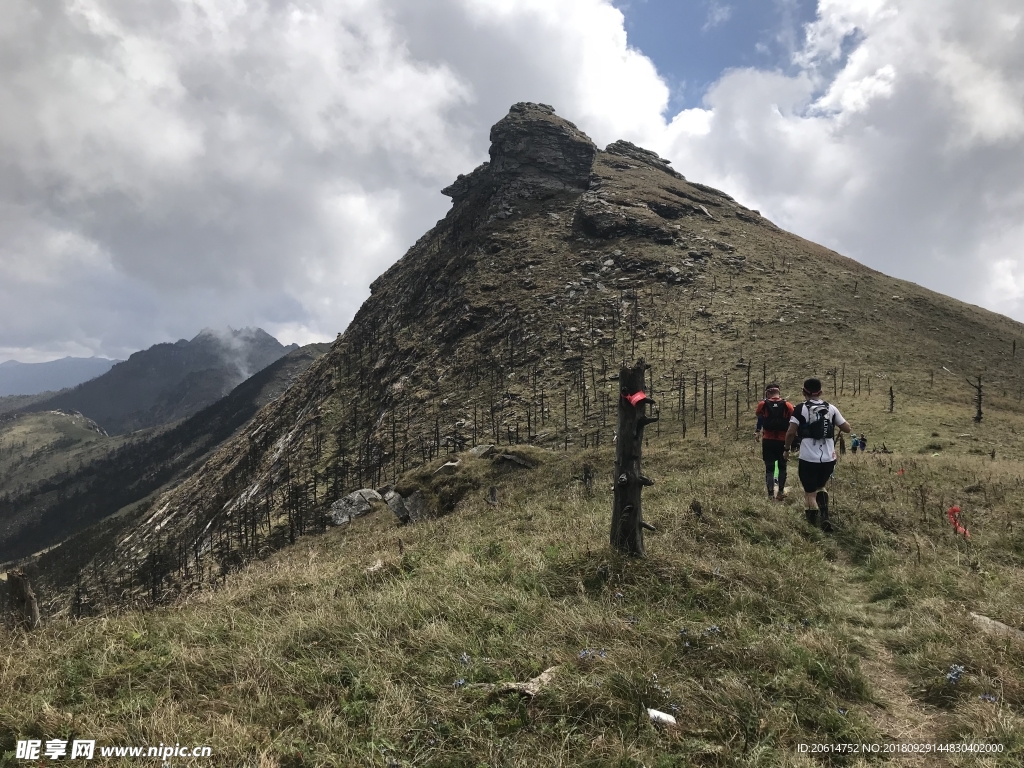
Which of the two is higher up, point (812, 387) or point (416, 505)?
point (812, 387)

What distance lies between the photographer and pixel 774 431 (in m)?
11.5

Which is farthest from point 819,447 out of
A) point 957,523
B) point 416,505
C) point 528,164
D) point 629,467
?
point 528,164

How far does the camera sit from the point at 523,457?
24.4 meters

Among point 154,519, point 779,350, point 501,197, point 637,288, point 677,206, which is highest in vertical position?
point 501,197

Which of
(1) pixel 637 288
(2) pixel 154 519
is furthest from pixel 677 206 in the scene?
(2) pixel 154 519

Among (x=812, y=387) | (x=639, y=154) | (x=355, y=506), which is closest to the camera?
(x=812, y=387)

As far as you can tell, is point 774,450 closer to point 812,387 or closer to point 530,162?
point 812,387

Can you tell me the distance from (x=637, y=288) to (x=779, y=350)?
2851cm

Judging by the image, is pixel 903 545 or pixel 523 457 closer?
pixel 903 545

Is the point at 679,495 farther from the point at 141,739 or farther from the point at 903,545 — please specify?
the point at 141,739

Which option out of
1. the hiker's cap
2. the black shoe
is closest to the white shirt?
the hiker's cap

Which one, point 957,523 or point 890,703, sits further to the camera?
point 957,523

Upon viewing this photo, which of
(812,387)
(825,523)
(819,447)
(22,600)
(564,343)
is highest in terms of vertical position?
(564,343)

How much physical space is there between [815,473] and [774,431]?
5.72ft
